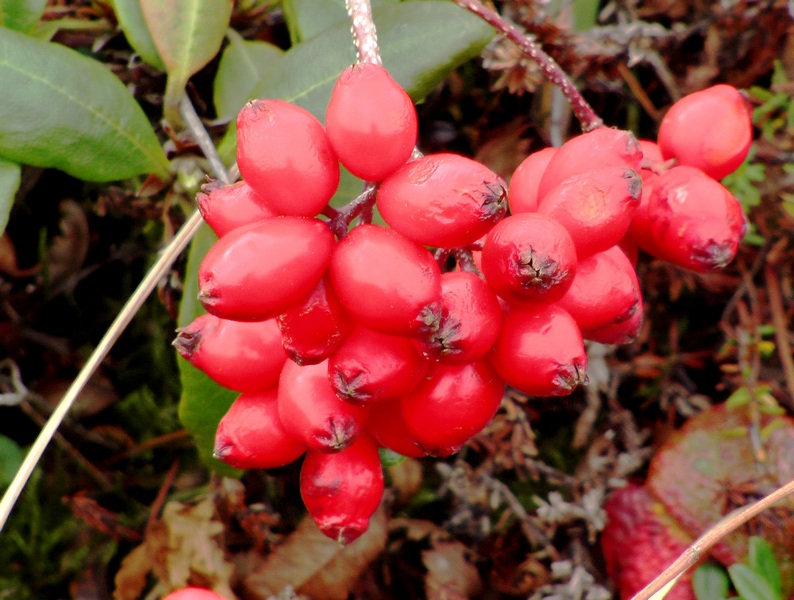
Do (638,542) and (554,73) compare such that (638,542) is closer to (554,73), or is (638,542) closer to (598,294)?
(598,294)

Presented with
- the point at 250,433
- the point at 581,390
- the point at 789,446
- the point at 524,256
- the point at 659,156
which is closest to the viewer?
the point at 524,256

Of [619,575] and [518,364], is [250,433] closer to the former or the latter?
[518,364]

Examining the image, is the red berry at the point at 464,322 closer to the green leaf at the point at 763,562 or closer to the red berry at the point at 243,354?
the red berry at the point at 243,354

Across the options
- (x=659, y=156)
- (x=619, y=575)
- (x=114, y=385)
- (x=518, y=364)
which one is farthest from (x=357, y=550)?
(x=659, y=156)

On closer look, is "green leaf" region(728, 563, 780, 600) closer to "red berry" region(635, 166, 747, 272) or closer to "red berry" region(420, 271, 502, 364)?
"red berry" region(635, 166, 747, 272)

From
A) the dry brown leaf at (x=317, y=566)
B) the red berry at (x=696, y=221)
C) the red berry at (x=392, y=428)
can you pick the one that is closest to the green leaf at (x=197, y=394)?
the dry brown leaf at (x=317, y=566)

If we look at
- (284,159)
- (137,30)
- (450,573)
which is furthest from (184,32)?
(450,573)
